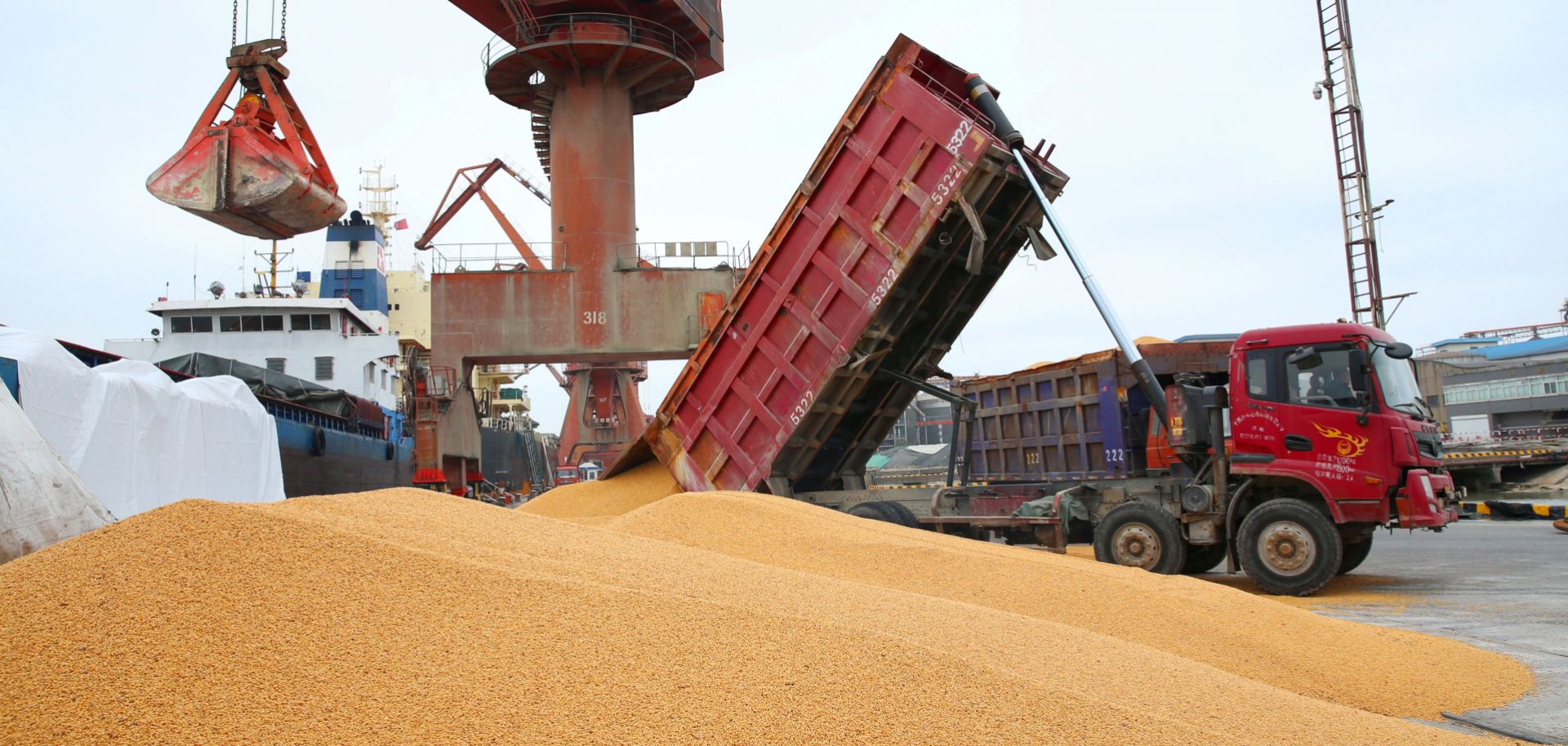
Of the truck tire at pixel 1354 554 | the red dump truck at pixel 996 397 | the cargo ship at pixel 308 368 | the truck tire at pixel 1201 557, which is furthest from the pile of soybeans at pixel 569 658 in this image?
the cargo ship at pixel 308 368

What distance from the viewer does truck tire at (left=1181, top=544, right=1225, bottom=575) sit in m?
9.48

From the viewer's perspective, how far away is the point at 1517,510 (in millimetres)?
17828

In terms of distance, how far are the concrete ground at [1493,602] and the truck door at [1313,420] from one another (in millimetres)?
1051

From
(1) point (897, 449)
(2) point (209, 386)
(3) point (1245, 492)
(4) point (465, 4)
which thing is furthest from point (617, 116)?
(1) point (897, 449)

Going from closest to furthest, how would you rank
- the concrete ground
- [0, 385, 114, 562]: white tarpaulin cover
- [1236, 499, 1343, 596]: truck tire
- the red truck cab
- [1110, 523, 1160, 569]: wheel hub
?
1. [0, 385, 114, 562]: white tarpaulin cover
2. the concrete ground
3. the red truck cab
4. [1236, 499, 1343, 596]: truck tire
5. [1110, 523, 1160, 569]: wheel hub

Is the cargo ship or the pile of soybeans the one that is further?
the cargo ship

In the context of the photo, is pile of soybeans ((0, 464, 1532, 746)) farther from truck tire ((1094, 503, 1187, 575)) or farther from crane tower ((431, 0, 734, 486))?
crane tower ((431, 0, 734, 486))

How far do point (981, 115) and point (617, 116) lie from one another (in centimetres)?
1518

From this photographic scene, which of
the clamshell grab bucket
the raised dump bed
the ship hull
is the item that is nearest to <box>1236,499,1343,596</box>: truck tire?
the raised dump bed

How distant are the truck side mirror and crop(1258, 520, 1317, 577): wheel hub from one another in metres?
1.34

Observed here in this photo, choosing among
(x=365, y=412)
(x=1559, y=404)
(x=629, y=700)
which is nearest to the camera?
(x=629, y=700)

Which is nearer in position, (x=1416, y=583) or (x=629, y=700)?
(x=629, y=700)

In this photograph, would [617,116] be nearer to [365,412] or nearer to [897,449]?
[365,412]

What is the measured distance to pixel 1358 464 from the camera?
8.27m
